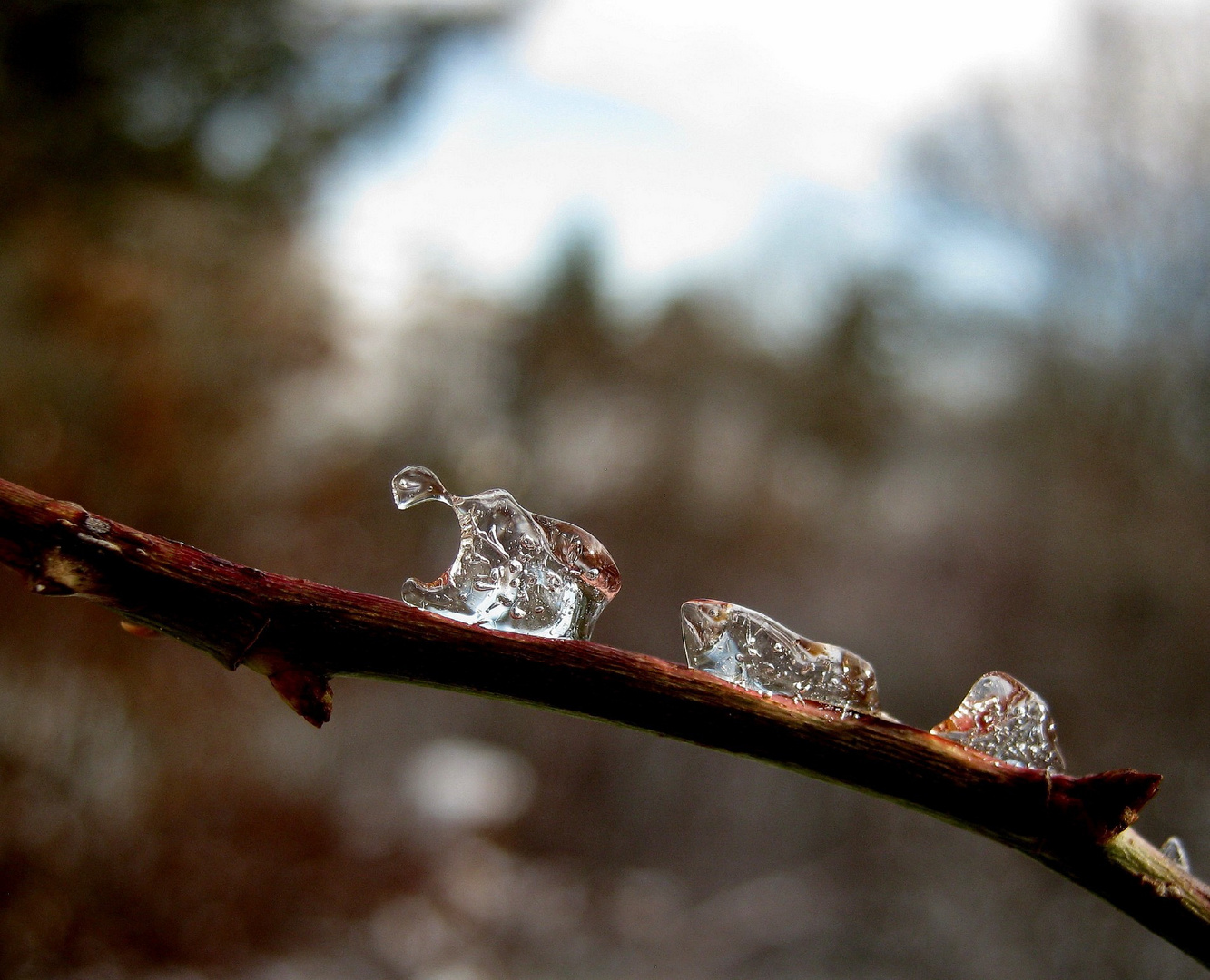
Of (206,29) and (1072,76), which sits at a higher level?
(1072,76)

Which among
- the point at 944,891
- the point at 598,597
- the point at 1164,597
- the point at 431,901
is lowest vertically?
the point at 431,901

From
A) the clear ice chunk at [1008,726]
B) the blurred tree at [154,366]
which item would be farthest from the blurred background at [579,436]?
the clear ice chunk at [1008,726]

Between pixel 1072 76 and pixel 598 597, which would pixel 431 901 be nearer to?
pixel 598 597

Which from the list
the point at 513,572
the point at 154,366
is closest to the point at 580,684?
the point at 513,572

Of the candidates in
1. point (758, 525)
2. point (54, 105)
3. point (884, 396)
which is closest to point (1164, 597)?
point (884, 396)

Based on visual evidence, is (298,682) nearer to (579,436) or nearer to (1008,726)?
(1008,726)

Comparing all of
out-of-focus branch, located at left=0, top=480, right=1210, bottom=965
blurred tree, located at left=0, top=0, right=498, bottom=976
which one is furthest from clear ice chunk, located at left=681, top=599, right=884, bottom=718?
blurred tree, located at left=0, top=0, right=498, bottom=976

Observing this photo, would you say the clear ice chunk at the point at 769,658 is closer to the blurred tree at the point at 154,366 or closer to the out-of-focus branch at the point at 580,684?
the out-of-focus branch at the point at 580,684
